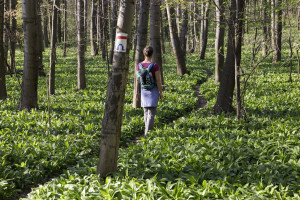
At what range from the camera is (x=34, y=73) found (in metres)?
9.08

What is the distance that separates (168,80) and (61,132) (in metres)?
8.80

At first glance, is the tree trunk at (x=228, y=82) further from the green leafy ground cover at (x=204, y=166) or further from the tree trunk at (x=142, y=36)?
the tree trunk at (x=142, y=36)

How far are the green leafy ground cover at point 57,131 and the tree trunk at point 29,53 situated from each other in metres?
0.58

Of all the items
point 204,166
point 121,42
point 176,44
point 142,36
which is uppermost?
point 176,44

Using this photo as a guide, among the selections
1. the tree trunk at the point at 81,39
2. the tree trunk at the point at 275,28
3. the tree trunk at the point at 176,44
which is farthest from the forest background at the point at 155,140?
the tree trunk at the point at 176,44

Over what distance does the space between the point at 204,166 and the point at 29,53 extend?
6.62 m

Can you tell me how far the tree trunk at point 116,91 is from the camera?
4.03 meters

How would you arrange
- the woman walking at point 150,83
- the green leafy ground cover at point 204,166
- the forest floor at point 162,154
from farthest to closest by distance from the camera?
the woman walking at point 150,83 → the forest floor at point 162,154 → the green leafy ground cover at point 204,166

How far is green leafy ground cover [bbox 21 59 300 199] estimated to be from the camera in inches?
155

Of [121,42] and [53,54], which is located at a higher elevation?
[53,54]

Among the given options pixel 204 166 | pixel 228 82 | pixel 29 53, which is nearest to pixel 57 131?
pixel 29 53

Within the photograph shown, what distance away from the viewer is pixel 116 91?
4.08m

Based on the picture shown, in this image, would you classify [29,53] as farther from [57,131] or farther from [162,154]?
[162,154]

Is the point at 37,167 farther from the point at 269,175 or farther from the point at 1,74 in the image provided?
the point at 1,74
